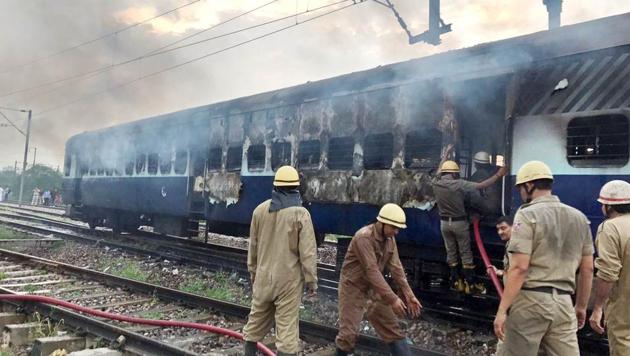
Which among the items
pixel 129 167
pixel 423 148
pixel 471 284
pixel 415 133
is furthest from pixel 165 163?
pixel 471 284

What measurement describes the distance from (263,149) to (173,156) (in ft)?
11.8

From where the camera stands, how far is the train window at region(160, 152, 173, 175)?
39.8ft

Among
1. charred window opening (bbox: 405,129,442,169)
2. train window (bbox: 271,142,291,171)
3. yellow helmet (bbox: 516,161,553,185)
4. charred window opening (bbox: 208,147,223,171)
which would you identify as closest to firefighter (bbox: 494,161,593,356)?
yellow helmet (bbox: 516,161,553,185)

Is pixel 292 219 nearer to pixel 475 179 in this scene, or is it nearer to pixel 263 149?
pixel 475 179

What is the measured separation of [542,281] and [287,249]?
1994mm

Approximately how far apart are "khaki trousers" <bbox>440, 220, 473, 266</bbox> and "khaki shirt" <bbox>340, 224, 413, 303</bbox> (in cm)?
183

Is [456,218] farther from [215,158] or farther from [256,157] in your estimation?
[215,158]

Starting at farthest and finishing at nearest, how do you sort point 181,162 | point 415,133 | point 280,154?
1. point 181,162
2. point 280,154
3. point 415,133

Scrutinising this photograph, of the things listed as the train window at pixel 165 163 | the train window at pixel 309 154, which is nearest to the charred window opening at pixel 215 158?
the train window at pixel 165 163

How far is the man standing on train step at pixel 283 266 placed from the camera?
13.5 ft

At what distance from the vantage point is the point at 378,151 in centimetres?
730

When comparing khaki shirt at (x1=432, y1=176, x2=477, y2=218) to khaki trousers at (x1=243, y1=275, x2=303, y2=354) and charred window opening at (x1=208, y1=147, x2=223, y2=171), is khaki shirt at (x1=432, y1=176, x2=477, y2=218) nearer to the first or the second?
khaki trousers at (x1=243, y1=275, x2=303, y2=354)

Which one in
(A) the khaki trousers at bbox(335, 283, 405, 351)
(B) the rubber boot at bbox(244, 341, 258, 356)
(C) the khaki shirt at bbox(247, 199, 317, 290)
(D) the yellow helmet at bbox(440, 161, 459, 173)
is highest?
(D) the yellow helmet at bbox(440, 161, 459, 173)

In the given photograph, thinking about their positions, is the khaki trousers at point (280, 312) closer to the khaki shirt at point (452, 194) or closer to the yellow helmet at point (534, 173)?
the yellow helmet at point (534, 173)
